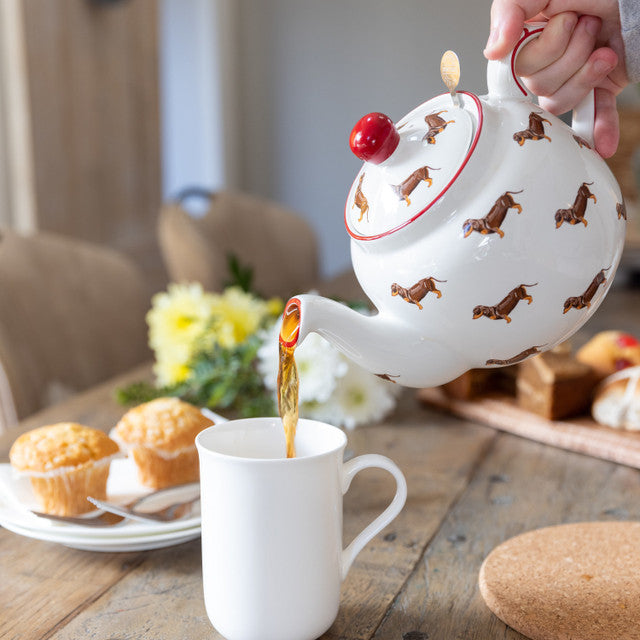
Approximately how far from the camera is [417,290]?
0.57 m

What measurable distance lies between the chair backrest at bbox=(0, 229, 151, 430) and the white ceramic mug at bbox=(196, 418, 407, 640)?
713mm

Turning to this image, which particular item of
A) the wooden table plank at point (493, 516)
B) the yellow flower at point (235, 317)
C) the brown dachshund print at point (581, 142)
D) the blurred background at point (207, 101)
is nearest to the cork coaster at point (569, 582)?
the wooden table plank at point (493, 516)

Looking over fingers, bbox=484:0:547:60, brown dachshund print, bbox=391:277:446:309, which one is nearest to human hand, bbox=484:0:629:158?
fingers, bbox=484:0:547:60

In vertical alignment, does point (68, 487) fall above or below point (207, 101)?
below

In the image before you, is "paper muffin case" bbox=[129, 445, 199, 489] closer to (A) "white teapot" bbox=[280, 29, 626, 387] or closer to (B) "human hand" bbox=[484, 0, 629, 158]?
(A) "white teapot" bbox=[280, 29, 626, 387]

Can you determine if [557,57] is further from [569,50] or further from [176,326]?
[176,326]

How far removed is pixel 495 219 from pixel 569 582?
0.32 meters

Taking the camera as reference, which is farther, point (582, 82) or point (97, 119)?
point (97, 119)

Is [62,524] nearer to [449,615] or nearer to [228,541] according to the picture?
[228,541]

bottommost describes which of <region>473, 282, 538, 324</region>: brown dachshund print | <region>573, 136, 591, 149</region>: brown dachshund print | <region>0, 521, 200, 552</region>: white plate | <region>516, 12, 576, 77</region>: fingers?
<region>0, 521, 200, 552</region>: white plate

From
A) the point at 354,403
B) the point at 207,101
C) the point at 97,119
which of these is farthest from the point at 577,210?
the point at 207,101

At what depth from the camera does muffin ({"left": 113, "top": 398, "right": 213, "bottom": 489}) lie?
81 cm


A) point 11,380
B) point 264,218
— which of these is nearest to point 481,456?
point 11,380

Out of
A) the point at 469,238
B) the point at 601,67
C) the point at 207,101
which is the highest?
the point at 601,67
